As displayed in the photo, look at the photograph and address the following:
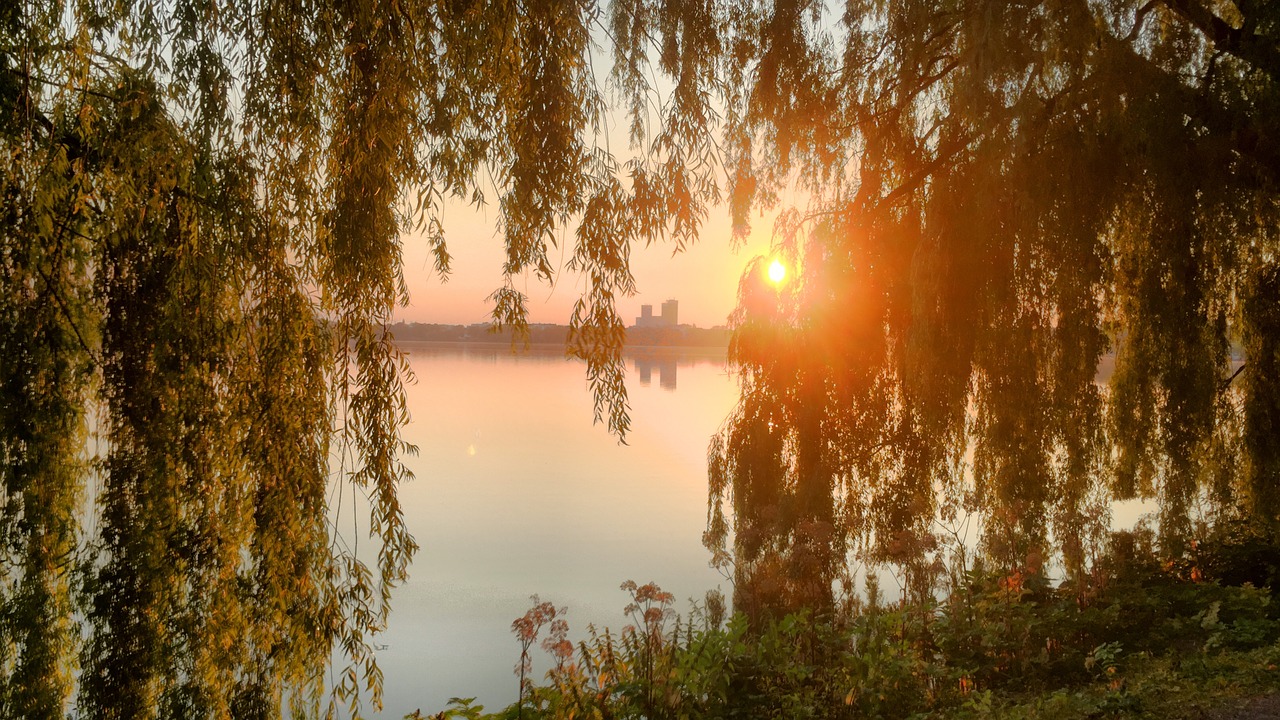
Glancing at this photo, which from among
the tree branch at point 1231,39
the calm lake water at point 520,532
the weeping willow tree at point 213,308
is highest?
the tree branch at point 1231,39

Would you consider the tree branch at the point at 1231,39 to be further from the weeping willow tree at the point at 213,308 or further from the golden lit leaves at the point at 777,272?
the weeping willow tree at the point at 213,308

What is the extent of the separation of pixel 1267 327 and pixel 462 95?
213 inches

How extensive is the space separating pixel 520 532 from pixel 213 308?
25.6ft

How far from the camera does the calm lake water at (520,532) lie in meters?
6.44

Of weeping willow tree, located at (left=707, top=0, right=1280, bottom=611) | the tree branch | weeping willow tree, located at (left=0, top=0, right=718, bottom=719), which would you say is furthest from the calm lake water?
the tree branch

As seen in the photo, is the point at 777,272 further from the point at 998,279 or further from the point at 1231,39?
the point at 1231,39

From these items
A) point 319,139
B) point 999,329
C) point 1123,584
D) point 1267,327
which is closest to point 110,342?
point 319,139

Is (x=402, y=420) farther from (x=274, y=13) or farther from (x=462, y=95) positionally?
(x=274, y=13)

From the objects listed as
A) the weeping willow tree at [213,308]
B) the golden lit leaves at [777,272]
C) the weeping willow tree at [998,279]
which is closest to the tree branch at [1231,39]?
the weeping willow tree at [998,279]

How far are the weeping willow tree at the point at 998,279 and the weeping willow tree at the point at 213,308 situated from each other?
2161mm

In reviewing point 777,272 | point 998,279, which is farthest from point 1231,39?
point 777,272

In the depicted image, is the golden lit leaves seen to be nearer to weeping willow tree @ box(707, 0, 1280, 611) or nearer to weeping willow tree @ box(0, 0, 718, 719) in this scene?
weeping willow tree @ box(707, 0, 1280, 611)

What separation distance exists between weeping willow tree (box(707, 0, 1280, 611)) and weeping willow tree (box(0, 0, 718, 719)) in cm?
216

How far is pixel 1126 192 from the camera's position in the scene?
189 inches
